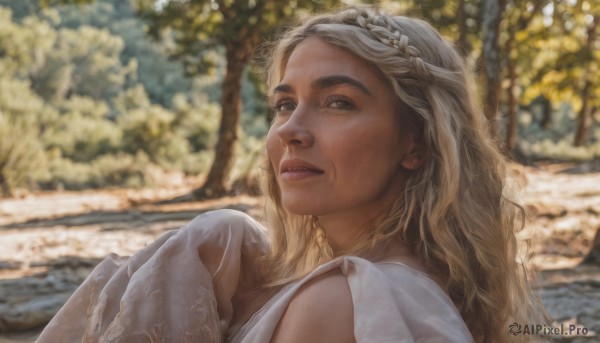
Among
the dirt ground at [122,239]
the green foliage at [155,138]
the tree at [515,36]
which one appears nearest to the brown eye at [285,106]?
the dirt ground at [122,239]

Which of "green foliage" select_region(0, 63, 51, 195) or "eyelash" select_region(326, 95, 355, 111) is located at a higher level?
"eyelash" select_region(326, 95, 355, 111)

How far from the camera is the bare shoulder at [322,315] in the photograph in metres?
1.32

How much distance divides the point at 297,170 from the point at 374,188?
0.60ft

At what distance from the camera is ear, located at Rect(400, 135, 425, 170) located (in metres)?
1.71

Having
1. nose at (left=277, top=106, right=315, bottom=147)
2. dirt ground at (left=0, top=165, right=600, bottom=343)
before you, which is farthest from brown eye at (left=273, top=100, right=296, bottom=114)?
dirt ground at (left=0, top=165, right=600, bottom=343)

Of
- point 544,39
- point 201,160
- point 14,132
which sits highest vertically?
point 544,39

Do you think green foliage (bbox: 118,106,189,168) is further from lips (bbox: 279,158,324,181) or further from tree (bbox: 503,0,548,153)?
lips (bbox: 279,158,324,181)

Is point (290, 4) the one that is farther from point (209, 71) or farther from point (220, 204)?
point (220, 204)

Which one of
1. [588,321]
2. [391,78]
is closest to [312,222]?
[391,78]

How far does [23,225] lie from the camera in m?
9.07

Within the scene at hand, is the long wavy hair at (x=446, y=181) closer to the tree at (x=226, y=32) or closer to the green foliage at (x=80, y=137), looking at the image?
the tree at (x=226, y=32)

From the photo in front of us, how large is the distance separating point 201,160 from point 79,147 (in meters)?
3.54

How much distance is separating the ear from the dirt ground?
37 cm

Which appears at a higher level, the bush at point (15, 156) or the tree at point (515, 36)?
the tree at point (515, 36)
